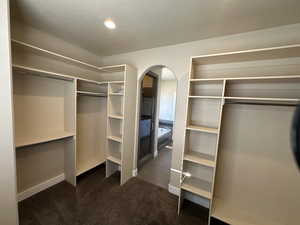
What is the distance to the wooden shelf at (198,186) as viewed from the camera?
172 centimetres

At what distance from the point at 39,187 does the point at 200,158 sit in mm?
2611

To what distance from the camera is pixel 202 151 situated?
1996mm

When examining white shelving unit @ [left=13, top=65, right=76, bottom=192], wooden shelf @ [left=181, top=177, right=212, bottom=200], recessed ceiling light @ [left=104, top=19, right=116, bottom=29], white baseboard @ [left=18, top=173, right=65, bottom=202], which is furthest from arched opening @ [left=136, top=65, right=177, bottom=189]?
white baseboard @ [left=18, top=173, right=65, bottom=202]

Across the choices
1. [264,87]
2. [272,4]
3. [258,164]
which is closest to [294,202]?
[258,164]

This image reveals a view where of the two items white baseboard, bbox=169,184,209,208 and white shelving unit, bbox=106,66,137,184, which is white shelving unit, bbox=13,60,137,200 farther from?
white baseboard, bbox=169,184,209,208

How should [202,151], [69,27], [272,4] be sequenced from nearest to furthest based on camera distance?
1. [272,4]
2. [69,27]
3. [202,151]

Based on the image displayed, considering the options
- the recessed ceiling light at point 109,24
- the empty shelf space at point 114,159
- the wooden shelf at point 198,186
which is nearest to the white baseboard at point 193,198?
the wooden shelf at point 198,186

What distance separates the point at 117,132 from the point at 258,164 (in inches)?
94.9

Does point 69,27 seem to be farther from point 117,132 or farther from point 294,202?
point 294,202

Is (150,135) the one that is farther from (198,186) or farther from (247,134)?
(247,134)

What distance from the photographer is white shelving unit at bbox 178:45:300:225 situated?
151 cm

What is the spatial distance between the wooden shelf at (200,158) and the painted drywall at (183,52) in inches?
10.8

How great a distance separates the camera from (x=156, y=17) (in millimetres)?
1513

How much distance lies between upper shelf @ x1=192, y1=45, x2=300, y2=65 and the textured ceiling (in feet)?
1.23
